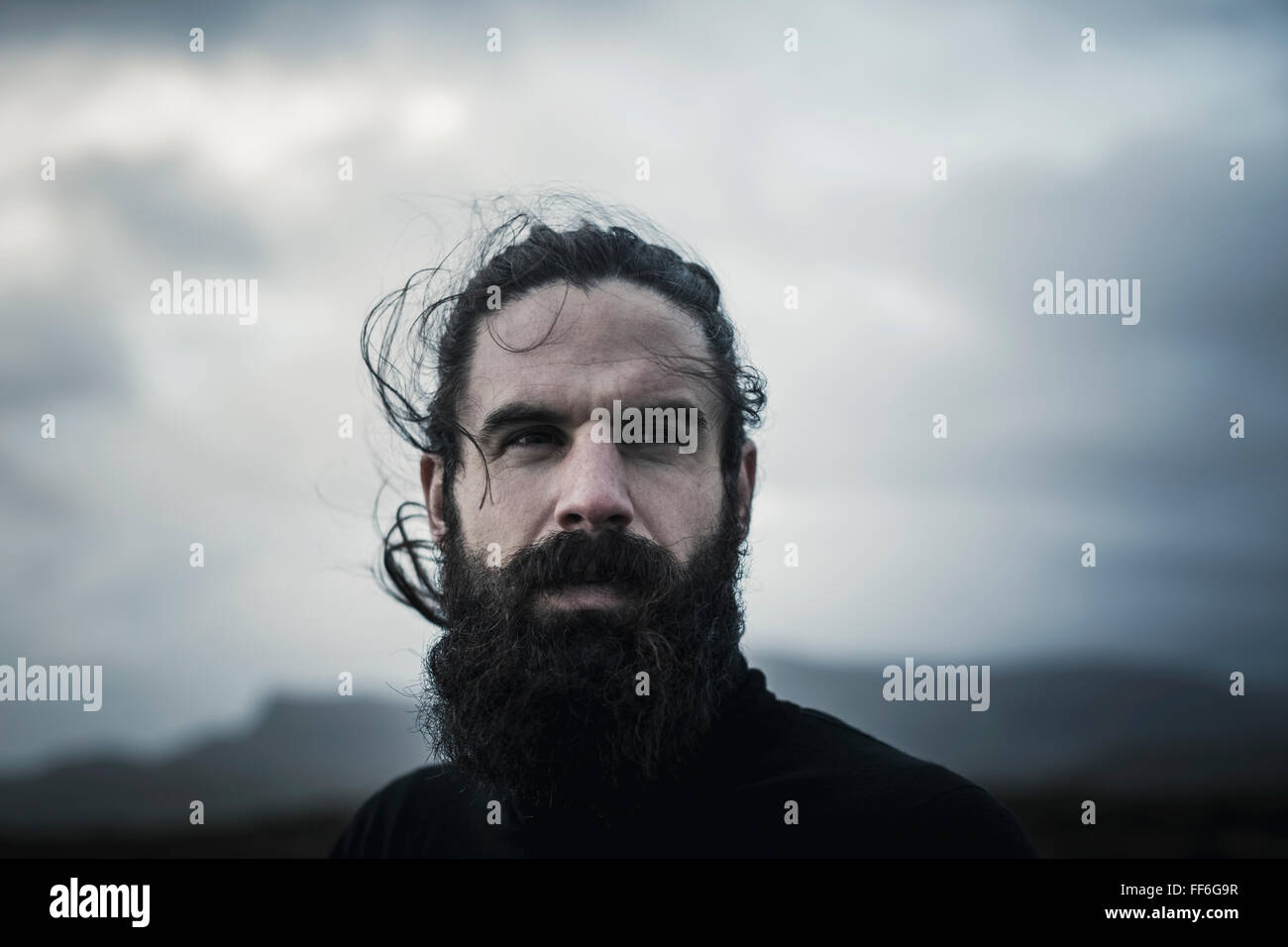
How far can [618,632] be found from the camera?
274 centimetres

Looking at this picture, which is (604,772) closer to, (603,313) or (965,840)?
(965,840)

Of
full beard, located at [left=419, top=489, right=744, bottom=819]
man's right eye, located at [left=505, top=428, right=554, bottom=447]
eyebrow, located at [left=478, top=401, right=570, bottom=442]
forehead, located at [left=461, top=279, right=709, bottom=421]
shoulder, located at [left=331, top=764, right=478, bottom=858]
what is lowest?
shoulder, located at [left=331, top=764, right=478, bottom=858]

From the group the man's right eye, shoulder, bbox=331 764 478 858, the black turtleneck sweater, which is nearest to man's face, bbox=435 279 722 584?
the man's right eye

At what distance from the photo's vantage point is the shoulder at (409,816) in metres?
3.22

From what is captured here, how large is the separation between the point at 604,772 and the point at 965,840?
3.78 feet

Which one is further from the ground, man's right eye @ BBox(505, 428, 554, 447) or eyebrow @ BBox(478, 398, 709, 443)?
eyebrow @ BBox(478, 398, 709, 443)

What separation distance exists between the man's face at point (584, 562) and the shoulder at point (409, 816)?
37 centimetres

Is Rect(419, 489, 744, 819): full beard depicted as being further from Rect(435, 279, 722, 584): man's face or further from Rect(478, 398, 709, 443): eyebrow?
Rect(478, 398, 709, 443): eyebrow

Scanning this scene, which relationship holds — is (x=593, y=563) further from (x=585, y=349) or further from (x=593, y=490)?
(x=585, y=349)

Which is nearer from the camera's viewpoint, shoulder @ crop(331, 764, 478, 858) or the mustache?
the mustache

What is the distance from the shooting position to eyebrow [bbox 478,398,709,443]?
2.77 metres

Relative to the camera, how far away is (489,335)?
313cm

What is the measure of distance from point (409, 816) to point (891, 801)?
189cm

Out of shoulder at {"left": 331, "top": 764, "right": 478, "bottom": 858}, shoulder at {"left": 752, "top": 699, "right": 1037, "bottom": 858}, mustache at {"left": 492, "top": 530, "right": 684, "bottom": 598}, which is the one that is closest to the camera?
shoulder at {"left": 752, "top": 699, "right": 1037, "bottom": 858}
